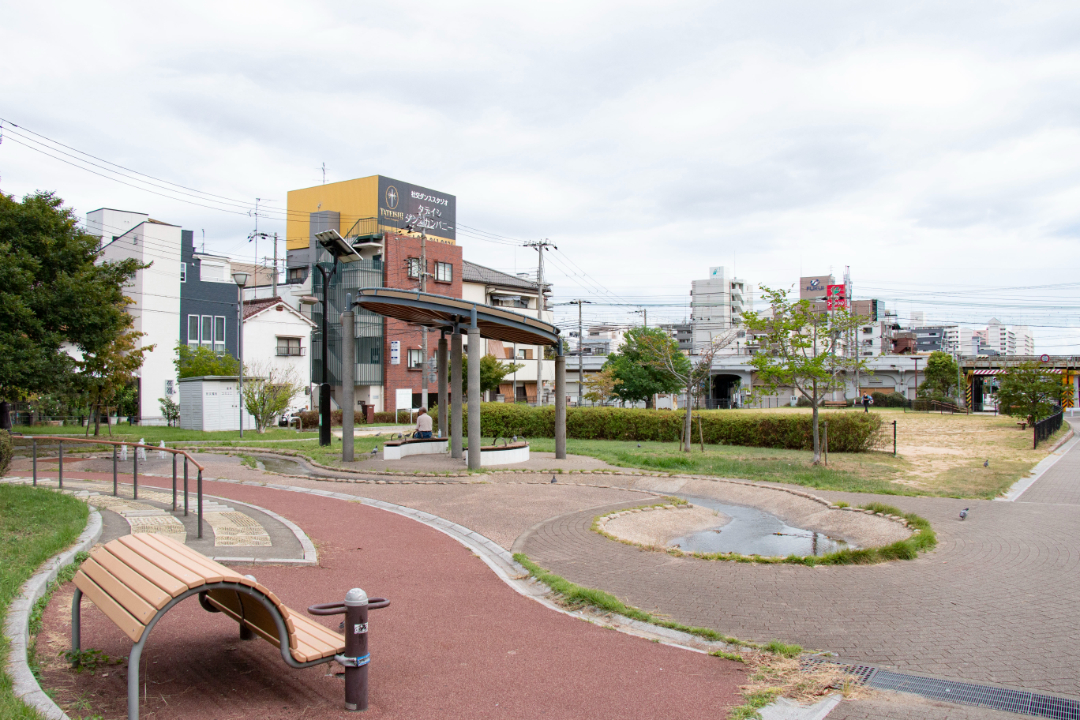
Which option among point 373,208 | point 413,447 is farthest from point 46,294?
point 373,208

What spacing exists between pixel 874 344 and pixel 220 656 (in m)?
113

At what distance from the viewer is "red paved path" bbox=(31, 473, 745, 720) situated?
444 centimetres

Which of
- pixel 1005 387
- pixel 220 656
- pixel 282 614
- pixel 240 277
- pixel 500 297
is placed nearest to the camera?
pixel 282 614

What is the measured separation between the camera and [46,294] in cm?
1947

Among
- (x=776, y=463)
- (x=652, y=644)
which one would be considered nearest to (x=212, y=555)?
(x=652, y=644)

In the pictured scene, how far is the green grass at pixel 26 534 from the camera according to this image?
415 cm

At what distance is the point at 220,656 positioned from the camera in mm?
5070

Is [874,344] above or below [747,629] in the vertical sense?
above

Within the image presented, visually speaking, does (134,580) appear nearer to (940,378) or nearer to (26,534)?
(26,534)

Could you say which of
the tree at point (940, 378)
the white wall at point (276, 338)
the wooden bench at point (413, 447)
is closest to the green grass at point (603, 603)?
the wooden bench at point (413, 447)

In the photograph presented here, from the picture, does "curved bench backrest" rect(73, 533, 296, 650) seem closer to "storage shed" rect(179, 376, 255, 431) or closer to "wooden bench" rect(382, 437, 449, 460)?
"wooden bench" rect(382, 437, 449, 460)

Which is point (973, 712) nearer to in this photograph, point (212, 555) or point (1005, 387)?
point (212, 555)

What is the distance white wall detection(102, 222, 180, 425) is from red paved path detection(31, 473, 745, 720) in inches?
1545

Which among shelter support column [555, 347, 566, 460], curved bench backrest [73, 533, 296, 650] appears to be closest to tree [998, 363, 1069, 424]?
shelter support column [555, 347, 566, 460]
